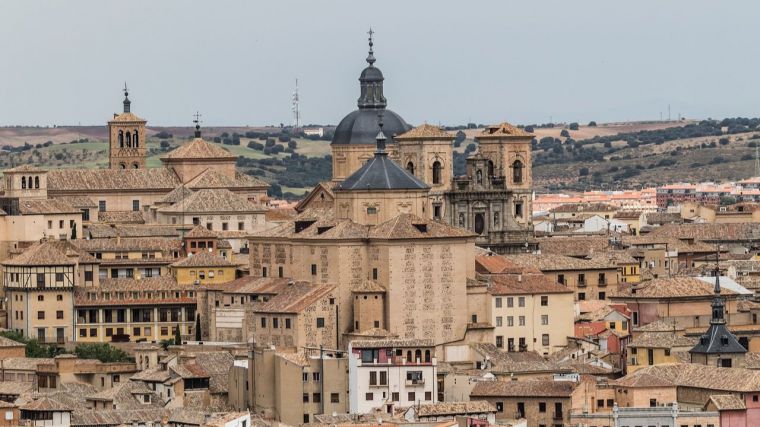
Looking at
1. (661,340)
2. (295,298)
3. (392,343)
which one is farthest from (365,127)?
(392,343)

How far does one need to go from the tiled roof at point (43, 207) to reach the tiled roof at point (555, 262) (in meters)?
20.4

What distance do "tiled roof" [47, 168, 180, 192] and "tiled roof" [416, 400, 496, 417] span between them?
52658 mm

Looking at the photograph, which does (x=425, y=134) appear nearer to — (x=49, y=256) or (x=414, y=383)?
(x=49, y=256)

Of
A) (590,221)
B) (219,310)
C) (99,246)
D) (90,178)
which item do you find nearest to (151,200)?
(90,178)

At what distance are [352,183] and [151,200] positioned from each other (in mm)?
31500

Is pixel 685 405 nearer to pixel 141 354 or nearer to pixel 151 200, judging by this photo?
pixel 141 354

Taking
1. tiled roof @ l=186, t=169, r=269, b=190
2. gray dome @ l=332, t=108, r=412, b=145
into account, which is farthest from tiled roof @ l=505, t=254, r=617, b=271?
tiled roof @ l=186, t=169, r=269, b=190

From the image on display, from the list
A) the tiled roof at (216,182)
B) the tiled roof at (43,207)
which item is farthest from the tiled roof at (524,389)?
the tiled roof at (216,182)

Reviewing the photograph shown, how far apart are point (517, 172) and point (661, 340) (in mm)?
40440

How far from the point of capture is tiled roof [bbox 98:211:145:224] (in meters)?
146

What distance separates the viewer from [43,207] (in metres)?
136

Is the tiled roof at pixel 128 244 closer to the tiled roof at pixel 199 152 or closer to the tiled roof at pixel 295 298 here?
the tiled roof at pixel 295 298

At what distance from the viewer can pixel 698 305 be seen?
4830 inches

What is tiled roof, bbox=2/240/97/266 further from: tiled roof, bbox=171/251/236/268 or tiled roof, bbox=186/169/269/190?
tiled roof, bbox=186/169/269/190
